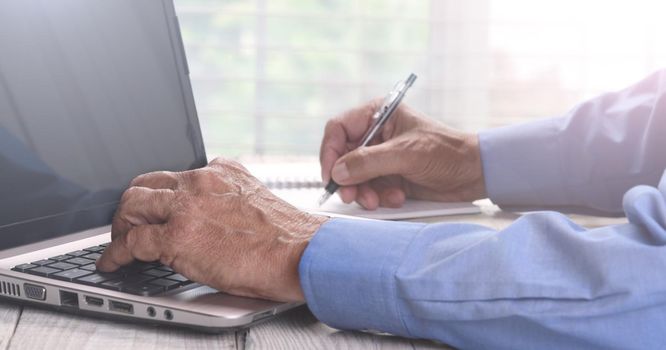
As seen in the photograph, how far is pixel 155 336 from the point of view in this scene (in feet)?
2.65

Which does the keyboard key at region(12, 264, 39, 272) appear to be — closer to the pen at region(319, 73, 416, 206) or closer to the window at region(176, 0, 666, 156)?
the pen at region(319, 73, 416, 206)

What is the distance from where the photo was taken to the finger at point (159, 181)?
3.07 ft

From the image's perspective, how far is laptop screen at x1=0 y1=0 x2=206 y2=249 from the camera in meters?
0.95

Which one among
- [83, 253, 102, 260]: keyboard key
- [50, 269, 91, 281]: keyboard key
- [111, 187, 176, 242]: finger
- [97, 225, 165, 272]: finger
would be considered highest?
[111, 187, 176, 242]: finger

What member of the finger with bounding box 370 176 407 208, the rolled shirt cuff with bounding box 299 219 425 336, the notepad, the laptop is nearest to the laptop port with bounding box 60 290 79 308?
the laptop

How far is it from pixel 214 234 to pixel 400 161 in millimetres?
628

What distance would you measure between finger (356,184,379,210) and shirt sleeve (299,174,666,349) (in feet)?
1.70

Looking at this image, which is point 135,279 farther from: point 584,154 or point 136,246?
point 584,154

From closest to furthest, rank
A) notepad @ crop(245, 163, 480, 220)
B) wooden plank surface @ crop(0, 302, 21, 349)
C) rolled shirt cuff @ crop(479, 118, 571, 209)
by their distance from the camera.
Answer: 1. wooden plank surface @ crop(0, 302, 21, 349)
2. notepad @ crop(245, 163, 480, 220)
3. rolled shirt cuff @ crop(479, 118, 571, 209)

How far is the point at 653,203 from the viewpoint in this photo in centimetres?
85

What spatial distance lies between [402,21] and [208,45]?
77 centimetres

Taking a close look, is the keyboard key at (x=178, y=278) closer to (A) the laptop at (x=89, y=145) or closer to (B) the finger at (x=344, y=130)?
(A) the laptop at (x=89, y=145)

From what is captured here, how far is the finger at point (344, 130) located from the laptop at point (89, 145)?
33 cm

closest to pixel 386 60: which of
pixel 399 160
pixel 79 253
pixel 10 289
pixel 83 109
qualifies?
pixel 399 160
